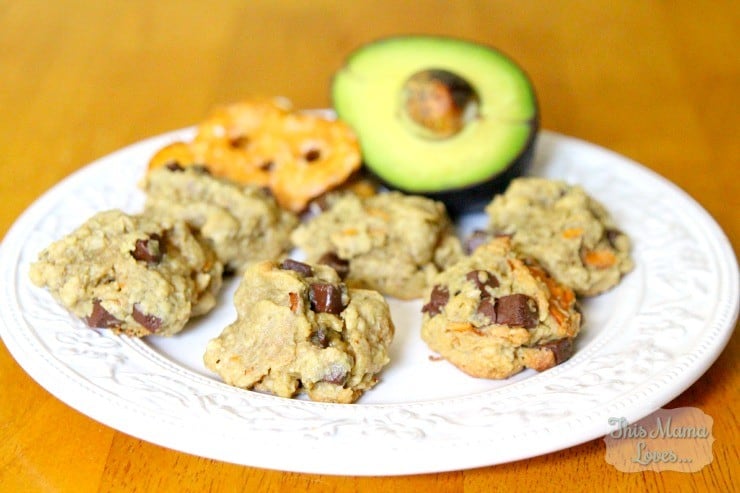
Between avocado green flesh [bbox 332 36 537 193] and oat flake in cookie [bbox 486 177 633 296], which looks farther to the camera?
avocado green flesh [bbox 332 36 537 193]

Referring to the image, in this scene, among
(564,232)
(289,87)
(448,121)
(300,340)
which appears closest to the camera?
(300,340)

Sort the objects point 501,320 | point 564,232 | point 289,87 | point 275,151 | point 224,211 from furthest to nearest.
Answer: point 289,87 < point 275,151 < point 224,211 < point 564,232 < point 501,320

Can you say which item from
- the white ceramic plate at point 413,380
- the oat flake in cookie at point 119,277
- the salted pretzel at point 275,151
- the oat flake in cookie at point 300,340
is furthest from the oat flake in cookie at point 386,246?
the oat flake in cookie at point 119,277

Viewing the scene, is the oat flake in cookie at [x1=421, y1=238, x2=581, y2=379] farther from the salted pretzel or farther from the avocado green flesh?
the salted pretzel

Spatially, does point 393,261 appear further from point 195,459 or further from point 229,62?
point 229,62

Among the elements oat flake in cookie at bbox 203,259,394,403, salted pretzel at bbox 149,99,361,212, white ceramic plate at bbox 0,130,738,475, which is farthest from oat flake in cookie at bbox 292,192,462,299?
oat flake in cookie at bbox 203,259,394,403

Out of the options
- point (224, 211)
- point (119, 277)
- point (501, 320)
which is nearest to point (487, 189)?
point (501, 320)

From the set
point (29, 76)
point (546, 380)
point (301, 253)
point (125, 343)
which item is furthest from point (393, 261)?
point (29, 76)

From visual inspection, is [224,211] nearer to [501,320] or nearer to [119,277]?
[119,277]
